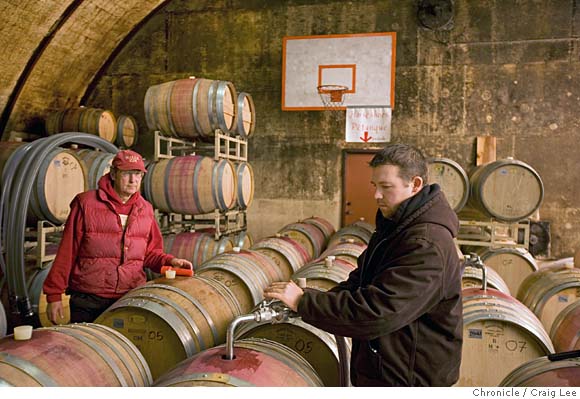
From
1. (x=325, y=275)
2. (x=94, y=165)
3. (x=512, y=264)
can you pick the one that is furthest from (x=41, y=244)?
(x=512, y=264)

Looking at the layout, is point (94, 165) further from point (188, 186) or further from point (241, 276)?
point (241, 276)

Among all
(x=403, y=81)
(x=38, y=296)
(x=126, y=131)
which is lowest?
(x=38, y=296)

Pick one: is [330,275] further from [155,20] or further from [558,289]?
[155,20]

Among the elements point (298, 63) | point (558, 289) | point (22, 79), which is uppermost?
point (298, 63)

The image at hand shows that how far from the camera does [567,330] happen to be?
2.96 meters

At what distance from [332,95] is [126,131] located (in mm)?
3996

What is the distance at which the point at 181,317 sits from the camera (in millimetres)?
2668

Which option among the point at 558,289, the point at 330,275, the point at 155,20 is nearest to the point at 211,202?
the point at 330,275

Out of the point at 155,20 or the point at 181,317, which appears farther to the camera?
the point at 155,20

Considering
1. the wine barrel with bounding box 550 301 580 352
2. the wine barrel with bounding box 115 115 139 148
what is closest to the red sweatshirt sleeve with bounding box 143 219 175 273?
the wine barrel with bounding box 550 301 580 352

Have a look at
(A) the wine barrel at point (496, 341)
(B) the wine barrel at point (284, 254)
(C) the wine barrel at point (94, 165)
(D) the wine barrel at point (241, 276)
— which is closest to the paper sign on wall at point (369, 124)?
(B) the wine barrel at point (284, 254)

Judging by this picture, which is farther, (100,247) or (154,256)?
(154,256)

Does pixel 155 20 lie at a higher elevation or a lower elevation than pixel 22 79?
higher

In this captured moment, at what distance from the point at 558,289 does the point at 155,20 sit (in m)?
9.14
